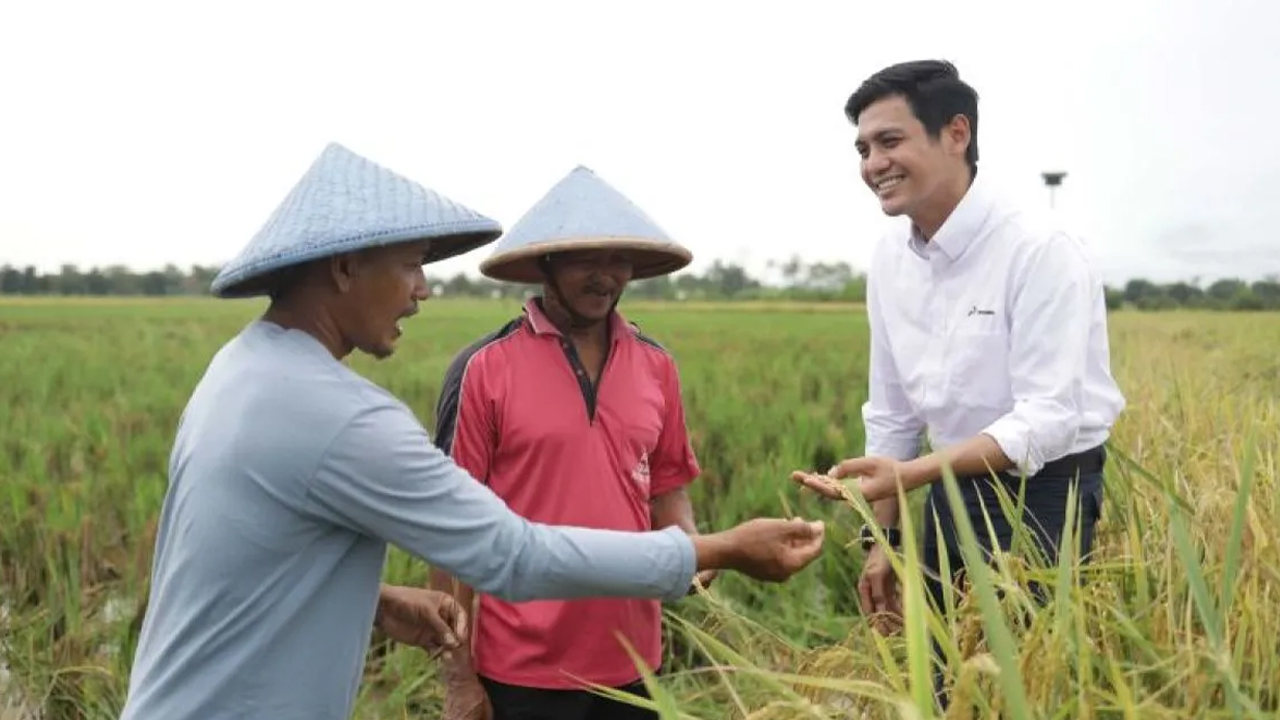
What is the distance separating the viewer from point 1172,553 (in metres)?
1.43

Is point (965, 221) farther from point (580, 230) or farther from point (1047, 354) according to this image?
point (580, 230)

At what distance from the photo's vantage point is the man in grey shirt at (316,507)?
134cm

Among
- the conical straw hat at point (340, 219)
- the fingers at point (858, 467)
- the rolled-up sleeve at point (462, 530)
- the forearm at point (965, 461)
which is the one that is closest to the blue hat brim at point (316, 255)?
the conical straw hat at point (340, 219)

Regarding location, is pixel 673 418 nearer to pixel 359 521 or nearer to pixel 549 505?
pixel 549 505

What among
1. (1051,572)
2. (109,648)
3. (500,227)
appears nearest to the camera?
(1051,572)

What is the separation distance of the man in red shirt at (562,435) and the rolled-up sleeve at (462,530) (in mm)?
497

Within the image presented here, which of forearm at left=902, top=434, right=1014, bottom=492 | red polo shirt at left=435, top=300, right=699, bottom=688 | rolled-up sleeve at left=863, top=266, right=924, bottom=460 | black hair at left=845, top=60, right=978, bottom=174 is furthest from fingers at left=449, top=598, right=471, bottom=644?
black hair at left=845, top=60, right=978, bottom=174

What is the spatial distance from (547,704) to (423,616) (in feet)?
1.24

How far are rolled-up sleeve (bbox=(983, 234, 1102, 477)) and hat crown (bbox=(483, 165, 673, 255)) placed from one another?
0.65 meters

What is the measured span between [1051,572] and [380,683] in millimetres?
2413

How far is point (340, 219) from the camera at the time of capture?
4.66ft

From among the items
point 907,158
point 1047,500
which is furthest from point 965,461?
point 907,158

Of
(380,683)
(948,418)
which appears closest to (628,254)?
(948,418)

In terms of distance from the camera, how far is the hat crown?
2.04 metres
